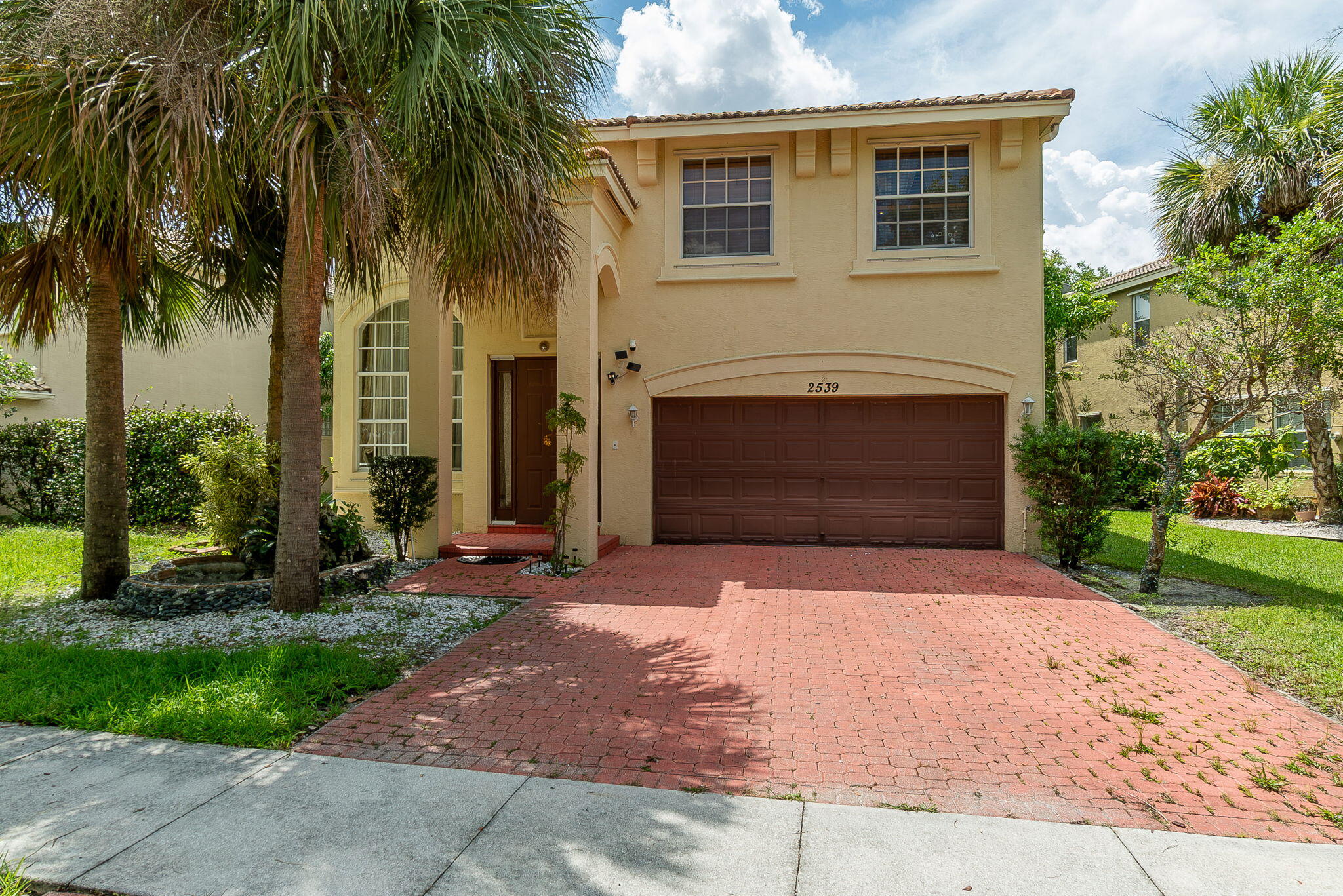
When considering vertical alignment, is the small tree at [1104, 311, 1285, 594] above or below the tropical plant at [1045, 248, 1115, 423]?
below

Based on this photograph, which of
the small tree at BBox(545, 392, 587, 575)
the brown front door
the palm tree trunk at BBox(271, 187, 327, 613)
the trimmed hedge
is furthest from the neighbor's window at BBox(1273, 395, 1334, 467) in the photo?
the trimmed hedge

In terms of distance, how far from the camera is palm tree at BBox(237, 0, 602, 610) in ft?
17.7

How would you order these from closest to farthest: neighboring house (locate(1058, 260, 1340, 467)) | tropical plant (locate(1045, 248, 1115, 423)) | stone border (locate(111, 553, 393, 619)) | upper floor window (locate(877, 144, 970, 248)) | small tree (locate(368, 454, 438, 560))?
stone border (locate(111, 553, 393, 619)), small tree (locate(368, 454, 438, 560)), upper floor window (locate(877, 144, 970, 248)), neighboring house (locate(1058, 260, 1340, 467)), tropical plant (locate(1045, 248, 1115, 423))

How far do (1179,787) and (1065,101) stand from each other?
9.59 metres

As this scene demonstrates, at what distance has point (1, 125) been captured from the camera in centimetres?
552

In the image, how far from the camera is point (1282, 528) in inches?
539

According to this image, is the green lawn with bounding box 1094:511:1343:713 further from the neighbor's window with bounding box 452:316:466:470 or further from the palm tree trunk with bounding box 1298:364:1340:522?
the neighbor's window with bounding box 452:316:466:470

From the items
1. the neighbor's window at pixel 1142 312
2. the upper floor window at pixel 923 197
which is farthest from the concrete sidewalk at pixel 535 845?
the neighbor's window at pixel 1142 312

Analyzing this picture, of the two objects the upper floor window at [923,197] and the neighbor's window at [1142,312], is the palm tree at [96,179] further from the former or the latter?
the neighbor's window at [1142,312]

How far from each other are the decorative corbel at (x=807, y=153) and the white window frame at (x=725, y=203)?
15.2 inches

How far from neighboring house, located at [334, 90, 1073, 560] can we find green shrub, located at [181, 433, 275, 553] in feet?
12.0

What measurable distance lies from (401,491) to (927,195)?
8537mm

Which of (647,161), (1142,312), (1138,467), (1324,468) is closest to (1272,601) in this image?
(1324,468)

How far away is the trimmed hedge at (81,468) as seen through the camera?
12.3m
